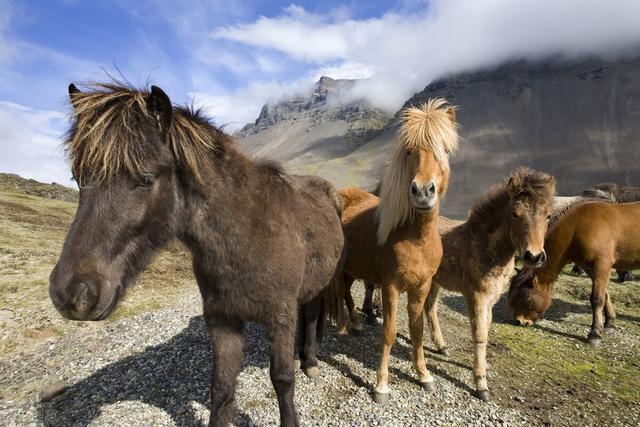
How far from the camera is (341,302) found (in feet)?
22.5

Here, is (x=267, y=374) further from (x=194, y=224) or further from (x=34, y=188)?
(x=34, y=188)

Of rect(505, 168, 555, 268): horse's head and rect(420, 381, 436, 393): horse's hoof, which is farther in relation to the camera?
rect(420, 381, 436, 393): horse's hoof

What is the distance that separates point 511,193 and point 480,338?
7.53 ft

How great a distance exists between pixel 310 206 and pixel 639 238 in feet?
27.8

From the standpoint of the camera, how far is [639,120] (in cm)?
9294

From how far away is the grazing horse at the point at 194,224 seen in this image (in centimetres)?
240

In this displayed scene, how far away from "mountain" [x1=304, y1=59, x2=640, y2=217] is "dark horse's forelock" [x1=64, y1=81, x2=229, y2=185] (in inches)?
2625

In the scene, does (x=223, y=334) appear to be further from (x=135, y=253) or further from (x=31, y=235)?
(x=31, y=235)

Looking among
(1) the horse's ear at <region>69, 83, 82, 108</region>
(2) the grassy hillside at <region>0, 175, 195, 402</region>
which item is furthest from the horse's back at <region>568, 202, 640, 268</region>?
(1) the horse's ear at <region>69, 83, 82, 108</region>

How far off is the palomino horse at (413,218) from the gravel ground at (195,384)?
45 centimetres

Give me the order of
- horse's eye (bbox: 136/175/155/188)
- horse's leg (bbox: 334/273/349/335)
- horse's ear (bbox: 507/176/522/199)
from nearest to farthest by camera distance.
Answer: horse's eye (bbox: 136/175/155/188), horse's ear (bbox: 507/176/522/199), horse's leg (bbox: 334/273/349/335)

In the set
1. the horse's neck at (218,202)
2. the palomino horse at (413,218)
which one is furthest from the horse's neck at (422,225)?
the horse's neck at (218,202)

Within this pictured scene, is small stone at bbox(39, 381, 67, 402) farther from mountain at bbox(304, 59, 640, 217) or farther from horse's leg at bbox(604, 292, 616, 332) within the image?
mountain at bbox(304, 59, 640, 217)

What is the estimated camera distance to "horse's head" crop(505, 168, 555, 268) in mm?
5192
